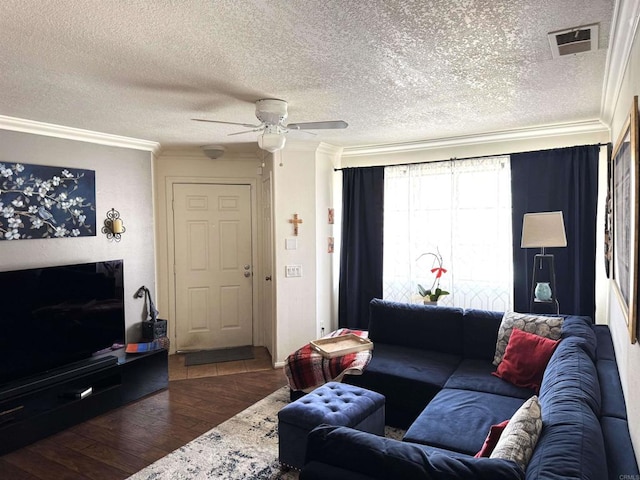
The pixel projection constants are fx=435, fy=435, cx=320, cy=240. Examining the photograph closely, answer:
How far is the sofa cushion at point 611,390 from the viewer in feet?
6.38

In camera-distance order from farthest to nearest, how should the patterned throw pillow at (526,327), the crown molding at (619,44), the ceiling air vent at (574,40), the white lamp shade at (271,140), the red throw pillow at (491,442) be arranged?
the patterned throw pillow at (526,327) → the white lamp shade at (271,140) → the ceiling air vent at (574,40) → the red throw pillow at (491,442) → the crown molding at (619,44)

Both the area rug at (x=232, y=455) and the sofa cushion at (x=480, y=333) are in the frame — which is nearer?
the area rug at (x=232, y=455)

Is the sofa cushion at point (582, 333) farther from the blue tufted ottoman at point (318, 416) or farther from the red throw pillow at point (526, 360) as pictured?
the blue tufted ottoman at point (318, 416)

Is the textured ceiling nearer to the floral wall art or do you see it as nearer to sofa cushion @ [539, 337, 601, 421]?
the floral wall art

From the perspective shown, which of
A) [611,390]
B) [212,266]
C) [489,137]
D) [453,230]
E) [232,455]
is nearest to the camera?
[611,390]

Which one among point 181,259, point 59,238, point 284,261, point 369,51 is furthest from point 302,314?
point 369,51

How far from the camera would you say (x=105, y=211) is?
4.12 m

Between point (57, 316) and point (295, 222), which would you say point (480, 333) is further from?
point (57, 316)

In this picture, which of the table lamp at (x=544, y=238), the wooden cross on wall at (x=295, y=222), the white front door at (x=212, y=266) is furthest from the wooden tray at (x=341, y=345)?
the white front door at (x=212, y=266)

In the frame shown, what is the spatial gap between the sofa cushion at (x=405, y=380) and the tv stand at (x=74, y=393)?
6.07 feet

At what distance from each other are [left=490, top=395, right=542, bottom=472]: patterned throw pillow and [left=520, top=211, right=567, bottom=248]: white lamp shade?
2.06 m

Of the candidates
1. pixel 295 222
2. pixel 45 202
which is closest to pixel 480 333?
pixel 295 222

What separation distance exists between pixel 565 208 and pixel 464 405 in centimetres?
222

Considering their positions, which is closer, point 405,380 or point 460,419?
point 460,419
